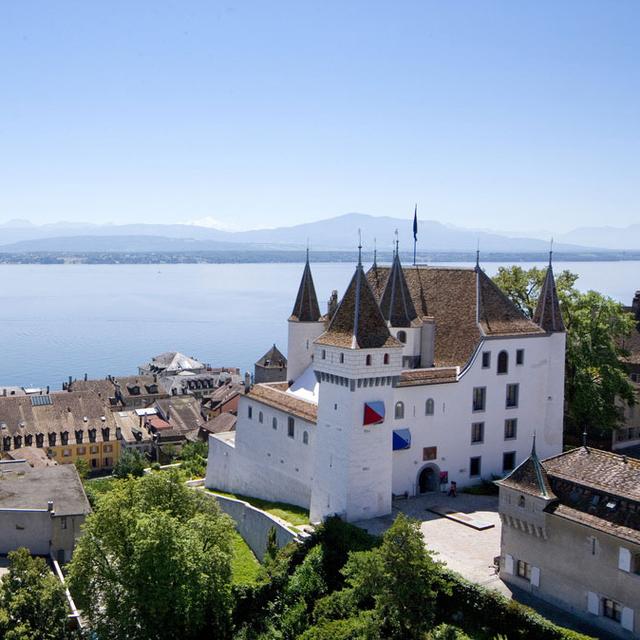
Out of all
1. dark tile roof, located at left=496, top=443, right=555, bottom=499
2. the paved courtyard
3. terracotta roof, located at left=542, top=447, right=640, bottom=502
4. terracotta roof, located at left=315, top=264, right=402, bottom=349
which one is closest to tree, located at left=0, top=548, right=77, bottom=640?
the paved courtyard

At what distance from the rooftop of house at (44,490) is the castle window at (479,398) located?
73.8 ft

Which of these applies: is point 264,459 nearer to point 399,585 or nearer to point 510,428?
point 510,428

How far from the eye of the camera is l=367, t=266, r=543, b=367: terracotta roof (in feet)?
155

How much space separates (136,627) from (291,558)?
8104 mm

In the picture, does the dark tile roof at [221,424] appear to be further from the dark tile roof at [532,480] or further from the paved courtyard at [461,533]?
the dark tile roof at [532,480]

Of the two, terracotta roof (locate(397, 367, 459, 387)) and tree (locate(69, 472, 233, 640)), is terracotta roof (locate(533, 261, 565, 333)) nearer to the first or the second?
terracotta roof (locate(397, 367, 459, 387))

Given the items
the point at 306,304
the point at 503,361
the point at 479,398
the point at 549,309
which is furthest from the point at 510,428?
the point at 306,304

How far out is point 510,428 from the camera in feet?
160

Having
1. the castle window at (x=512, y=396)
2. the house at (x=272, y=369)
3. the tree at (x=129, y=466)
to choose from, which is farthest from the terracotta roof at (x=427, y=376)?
the house at (x=272, y=369)

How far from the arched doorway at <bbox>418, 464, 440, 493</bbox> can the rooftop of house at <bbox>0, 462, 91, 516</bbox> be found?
1850 centimetres

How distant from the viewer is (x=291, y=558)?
39.1m

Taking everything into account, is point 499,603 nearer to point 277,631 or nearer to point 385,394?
point 277,631

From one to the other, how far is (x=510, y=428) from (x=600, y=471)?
54.0 ft

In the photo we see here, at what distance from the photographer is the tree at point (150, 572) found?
3378 cm
